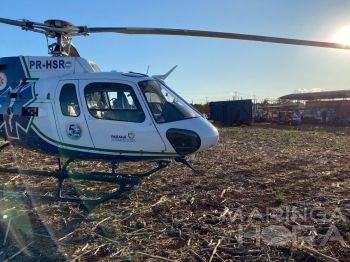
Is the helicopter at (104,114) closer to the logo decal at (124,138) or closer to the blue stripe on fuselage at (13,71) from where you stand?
the logo decal at (124,138)

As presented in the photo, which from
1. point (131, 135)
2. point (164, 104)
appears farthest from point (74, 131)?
point (164, 104)

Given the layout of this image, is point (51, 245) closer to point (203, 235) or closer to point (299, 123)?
point (203, 235)

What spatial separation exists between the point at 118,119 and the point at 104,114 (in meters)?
0.31

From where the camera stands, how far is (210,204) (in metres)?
6.10

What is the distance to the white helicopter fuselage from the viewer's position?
567 cm

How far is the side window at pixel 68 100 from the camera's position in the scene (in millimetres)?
6008

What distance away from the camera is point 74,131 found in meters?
5.96

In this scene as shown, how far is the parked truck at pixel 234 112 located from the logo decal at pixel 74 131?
32.5 meters

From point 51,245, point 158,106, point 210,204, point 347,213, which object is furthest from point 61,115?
point 347,213

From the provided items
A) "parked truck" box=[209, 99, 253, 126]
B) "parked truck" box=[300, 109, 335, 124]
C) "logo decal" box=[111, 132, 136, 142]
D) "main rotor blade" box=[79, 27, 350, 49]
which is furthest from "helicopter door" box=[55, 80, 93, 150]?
"parked truck" box=[300, 109, 335, 124]

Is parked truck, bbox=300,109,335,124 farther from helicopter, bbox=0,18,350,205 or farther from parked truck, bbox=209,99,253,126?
helicopter, bbox=0,18,350,205

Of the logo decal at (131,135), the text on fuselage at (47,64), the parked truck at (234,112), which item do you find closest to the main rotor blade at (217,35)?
the text on fuselage at (47,64)

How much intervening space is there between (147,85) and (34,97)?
2363 millimetres

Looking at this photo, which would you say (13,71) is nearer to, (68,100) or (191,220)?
(68,100)
